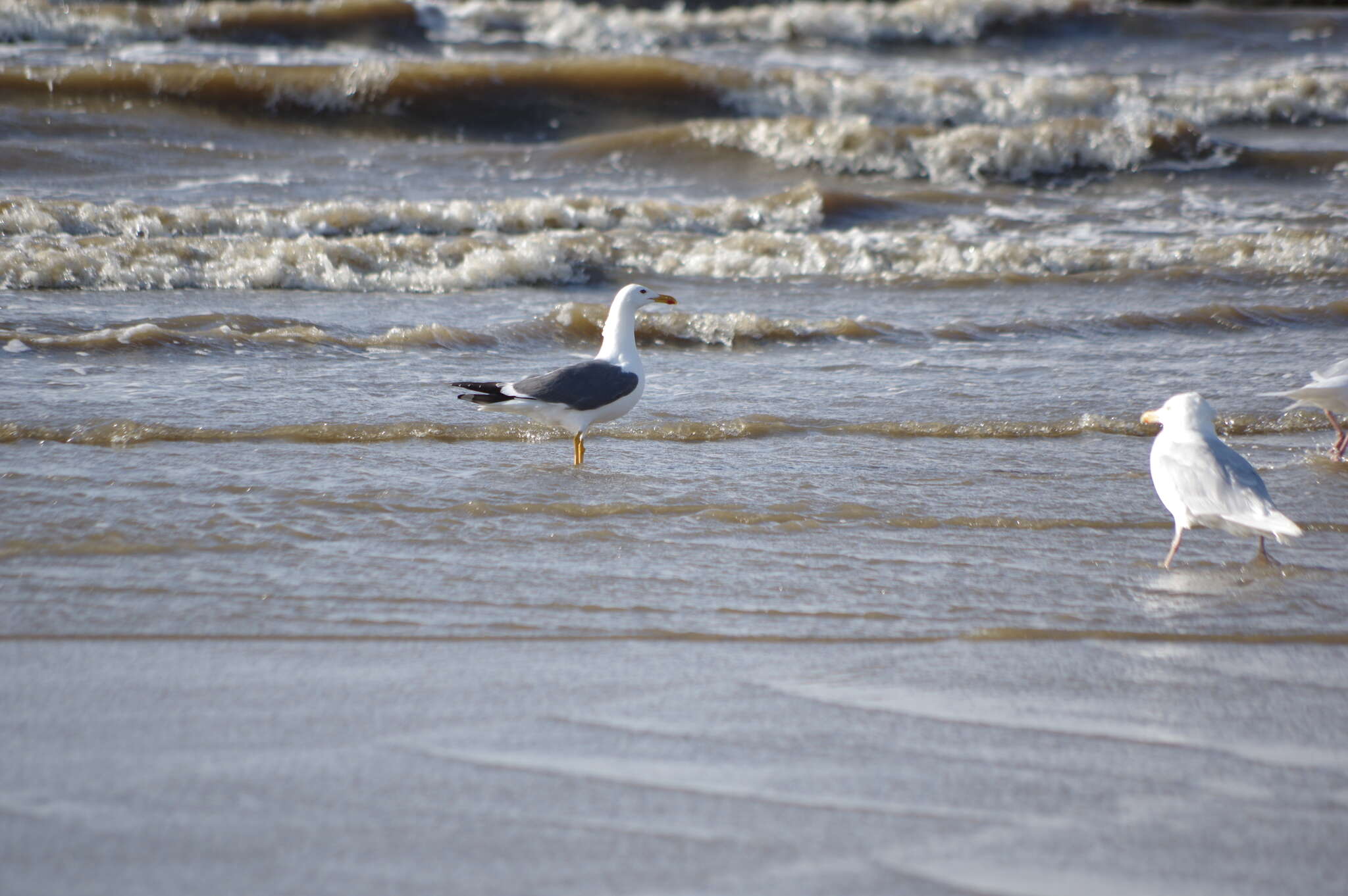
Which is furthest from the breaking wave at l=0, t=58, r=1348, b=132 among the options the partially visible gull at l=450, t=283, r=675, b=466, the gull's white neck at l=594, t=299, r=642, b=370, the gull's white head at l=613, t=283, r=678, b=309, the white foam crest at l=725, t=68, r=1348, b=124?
Result: the partially visible gull at l=450, t=283, r=675, b=466

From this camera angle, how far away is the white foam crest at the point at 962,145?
1222cm

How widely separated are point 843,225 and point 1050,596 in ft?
22.4

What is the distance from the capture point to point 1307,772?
2.44 metres

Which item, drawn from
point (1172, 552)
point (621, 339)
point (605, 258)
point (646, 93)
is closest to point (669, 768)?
point (1172, 552)

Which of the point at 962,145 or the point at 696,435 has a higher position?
the point at 962,145

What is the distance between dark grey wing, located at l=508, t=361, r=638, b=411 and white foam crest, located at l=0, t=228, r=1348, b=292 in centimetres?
308

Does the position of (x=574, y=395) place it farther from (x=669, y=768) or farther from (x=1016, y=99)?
(x=1016, y=99)

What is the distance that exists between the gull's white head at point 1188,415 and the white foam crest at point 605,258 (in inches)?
174

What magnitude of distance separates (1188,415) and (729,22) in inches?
699

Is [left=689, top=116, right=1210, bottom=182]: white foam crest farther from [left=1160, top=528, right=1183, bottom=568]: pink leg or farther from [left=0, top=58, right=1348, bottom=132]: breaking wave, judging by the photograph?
[left=1160, top=528, right=1183, bottom=568]: pink leg

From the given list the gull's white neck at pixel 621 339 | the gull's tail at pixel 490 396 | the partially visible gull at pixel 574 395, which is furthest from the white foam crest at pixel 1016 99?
the gull's tail at pixel 490 396

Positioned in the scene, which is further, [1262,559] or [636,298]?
[636,298]

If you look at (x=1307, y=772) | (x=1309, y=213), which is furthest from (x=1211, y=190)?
(x=1307, y=772)

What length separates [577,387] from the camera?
4.87 metres
